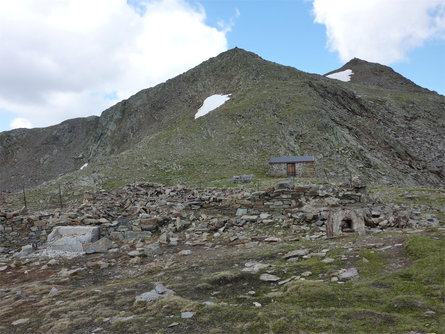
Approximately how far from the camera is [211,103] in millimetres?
54031

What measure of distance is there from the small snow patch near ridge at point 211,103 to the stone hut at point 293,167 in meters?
21.7

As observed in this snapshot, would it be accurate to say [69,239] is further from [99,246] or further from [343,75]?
[343,75]

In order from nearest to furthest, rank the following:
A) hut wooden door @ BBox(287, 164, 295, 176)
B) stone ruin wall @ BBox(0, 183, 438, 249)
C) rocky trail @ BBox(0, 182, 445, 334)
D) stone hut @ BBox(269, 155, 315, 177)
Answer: rocky trail @ BBox(0, 182, 445, 334) < stone ruin wall @ BBox(0, 183, 438, 249) < stone hut @ BBox(269, 155, 315, 177) < hut wooden door @ BBox(287, 164, 295, 176)

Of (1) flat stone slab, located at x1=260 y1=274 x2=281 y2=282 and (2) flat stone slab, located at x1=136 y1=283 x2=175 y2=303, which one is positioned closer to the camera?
(2) flat stone slab, located at x1=136 y1=283 x2=175 y2=303

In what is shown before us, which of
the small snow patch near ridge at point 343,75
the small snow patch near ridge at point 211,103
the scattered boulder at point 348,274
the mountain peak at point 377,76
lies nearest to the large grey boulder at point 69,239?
the scattered boulder at point 348,274

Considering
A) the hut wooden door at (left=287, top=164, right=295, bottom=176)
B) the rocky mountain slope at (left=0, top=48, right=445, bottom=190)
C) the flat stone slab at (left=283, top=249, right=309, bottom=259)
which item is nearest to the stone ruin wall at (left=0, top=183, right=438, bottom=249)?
the flat stone slab at (left=283, top=249, right=309, bottom=259)

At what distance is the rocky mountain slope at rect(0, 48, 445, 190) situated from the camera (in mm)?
Answer: 34625

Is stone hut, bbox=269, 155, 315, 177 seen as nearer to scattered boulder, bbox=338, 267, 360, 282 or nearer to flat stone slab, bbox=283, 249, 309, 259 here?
flat stone slab, bbox=283, 249, 309, 259

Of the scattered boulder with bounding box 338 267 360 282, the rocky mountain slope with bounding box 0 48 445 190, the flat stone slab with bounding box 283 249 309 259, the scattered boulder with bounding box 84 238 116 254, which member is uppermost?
the rocky mountain slope with bounding box 0 48 445 190

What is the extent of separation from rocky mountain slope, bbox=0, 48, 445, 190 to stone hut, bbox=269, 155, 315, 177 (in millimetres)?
1821

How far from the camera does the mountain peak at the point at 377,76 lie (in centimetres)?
7981

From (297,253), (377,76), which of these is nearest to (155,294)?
(297,253)

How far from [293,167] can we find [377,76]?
7229 centimetres

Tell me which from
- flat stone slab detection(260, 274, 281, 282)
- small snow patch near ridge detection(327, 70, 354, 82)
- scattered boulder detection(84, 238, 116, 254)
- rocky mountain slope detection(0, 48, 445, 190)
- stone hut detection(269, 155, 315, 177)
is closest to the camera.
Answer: flat stone slab detection(260, 274, 281, 282)
